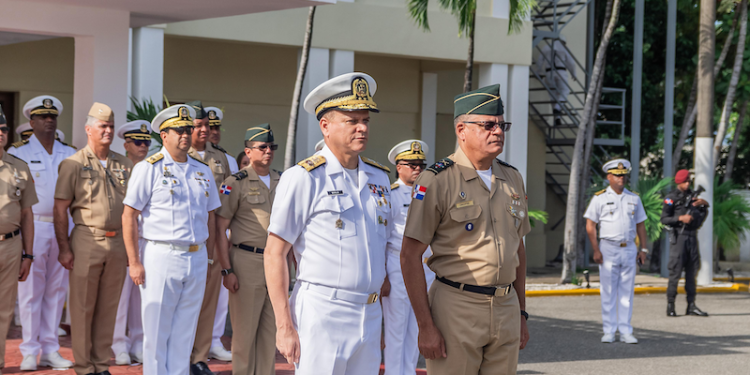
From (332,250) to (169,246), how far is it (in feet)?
7.83

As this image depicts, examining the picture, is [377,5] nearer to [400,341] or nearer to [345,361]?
[400,341]

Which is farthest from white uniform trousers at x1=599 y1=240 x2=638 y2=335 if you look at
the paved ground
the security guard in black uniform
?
the security guard in black uniform

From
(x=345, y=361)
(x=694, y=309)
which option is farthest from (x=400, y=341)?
(x=694, y=309)

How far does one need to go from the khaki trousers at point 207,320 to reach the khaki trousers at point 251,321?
68cm

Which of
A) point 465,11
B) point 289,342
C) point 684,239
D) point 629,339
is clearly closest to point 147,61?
point 465,11

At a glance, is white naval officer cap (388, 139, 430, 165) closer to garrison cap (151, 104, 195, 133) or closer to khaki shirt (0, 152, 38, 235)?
garrison cap (151, 104, 195, 133)

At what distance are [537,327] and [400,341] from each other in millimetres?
4757

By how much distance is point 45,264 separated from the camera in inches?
311

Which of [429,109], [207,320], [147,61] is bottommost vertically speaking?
[207,320]

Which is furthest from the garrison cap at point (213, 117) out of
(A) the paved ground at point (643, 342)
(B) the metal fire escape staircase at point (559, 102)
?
(B) the metal fire escape staircase at point (559, 102)

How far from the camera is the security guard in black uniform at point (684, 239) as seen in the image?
12.6 m

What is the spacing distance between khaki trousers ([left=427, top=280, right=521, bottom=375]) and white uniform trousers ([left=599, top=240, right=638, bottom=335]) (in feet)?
20.1

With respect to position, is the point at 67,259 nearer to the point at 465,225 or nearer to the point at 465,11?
the point at 465,225

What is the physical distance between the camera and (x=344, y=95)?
4.10 metres
